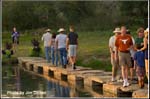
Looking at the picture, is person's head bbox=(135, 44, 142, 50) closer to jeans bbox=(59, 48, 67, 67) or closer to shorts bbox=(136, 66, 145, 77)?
shorts bbox=(136, 66, 145, 77)

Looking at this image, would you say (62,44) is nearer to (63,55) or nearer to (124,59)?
(63,55)

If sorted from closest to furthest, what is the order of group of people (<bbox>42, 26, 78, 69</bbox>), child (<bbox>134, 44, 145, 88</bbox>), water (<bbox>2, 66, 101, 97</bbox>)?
child (<bbox>134, 44, 145, 88</bbox>)
water (<bbox>2, 66, 101, 97</bbox>)
group of people (<bbox>42, 26, 78, 69</bbox>)

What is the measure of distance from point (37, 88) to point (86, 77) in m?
1.41

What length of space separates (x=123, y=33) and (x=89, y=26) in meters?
27.7

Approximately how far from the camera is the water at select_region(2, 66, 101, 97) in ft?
40.7

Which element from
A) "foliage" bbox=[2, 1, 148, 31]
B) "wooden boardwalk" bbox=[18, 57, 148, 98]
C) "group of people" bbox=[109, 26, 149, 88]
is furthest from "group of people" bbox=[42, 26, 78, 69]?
"foliage" bbox=[2, 1, 148, 31]

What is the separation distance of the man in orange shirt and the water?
94cm

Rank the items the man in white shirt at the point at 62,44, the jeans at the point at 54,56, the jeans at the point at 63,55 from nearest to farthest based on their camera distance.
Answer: the man in white shirt at the point at 62,44, the jeans at the point at 63,55, the jeans at the point at 54,56

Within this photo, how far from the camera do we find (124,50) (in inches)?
465

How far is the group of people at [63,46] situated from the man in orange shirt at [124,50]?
382cm

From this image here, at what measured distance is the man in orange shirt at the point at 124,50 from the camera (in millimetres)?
11703

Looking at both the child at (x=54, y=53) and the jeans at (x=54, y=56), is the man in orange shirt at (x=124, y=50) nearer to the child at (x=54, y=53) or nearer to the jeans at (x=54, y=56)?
the jeans at (x=54, y=56)

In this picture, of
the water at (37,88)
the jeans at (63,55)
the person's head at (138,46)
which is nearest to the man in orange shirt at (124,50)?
the person's head at (138,46)

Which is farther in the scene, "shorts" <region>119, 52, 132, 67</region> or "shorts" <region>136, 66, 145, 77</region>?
"shorts" <region>119, 52, 132, 67</region>
